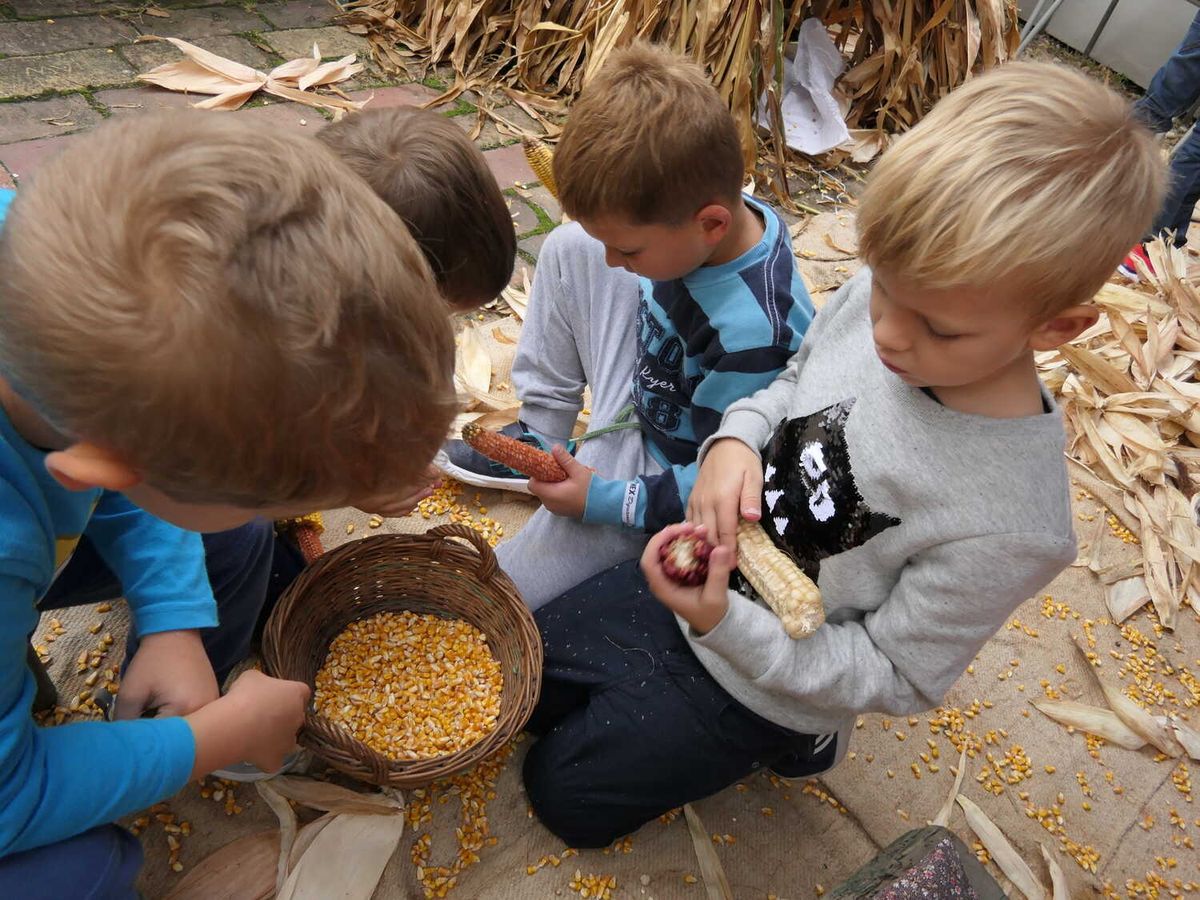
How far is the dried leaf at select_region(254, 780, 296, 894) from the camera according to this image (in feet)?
5.63

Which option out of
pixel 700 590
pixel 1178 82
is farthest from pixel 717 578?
pixel 1178 82

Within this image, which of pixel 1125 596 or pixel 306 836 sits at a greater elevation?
pixel 1125 596

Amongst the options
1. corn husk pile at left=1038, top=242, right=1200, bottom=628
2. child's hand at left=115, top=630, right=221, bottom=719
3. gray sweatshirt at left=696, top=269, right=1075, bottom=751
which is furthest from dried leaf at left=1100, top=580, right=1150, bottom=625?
child's hand at left=115, top=630, right=221, bottom=719

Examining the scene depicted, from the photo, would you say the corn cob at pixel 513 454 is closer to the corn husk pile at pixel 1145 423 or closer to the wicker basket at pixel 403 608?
the wicker basket at pixel 403 608

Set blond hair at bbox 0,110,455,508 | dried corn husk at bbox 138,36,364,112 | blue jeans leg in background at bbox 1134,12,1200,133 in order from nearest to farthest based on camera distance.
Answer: blond hair at bbox 0,110,455,508, dried corn husk at bbox 138,36,364,112, blue jeans leg in background at bbox 1134,12,1200,133

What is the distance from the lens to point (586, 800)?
70.9 inches

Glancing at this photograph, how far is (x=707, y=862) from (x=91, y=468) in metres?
1.49

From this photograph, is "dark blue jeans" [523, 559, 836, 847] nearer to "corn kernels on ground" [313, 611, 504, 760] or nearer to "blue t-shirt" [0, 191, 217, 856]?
"corn kernels on ground" [313, 611, 504, 760]

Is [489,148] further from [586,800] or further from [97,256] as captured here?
[97,256]

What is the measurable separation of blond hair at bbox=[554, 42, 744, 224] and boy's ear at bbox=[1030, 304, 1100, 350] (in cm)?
82

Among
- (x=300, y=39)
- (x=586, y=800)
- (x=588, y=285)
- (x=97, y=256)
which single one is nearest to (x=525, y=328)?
(x=588, y=285)

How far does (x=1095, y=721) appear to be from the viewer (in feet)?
7.71

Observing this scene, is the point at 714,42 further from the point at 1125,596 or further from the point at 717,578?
the point at 717,578

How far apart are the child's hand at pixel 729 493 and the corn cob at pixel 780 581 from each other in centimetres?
3
